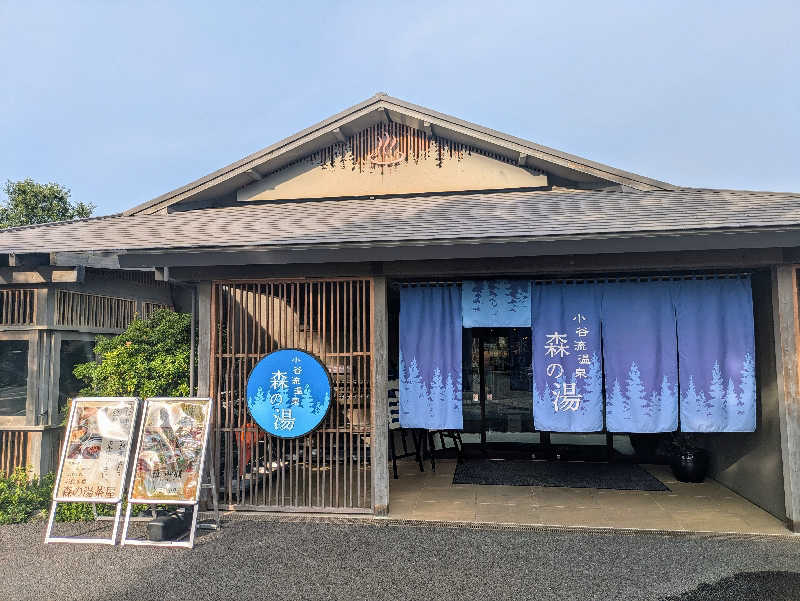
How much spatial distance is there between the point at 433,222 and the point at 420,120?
→ 3110 mm

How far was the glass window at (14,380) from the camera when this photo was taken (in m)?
6.40

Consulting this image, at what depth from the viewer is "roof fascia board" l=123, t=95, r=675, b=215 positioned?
25.9 ft

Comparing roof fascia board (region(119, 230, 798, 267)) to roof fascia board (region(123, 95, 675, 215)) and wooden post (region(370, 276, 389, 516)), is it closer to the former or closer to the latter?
wooden post (region(370, 276, 389, 516))

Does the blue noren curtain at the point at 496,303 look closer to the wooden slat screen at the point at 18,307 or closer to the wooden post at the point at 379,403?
the wooden post at the point at 379,403

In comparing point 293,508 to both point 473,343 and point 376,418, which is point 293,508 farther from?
point 473,343

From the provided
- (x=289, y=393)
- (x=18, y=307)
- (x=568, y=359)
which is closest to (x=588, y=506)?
(x=568, y=359)

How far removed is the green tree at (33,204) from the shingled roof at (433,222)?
624 inches

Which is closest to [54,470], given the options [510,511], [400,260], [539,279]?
[400,260]

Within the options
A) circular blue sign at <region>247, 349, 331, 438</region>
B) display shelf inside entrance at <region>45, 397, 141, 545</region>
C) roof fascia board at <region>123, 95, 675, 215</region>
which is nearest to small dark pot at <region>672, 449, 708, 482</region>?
roof fascia board at <region>123, 95, 675, 215</region>

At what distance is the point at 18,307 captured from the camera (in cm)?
652

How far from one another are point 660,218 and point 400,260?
2.97 meters

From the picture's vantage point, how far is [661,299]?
19.6ft

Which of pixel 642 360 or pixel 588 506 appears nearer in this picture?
pixel 642 360

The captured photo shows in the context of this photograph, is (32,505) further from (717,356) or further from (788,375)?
(788,375)
